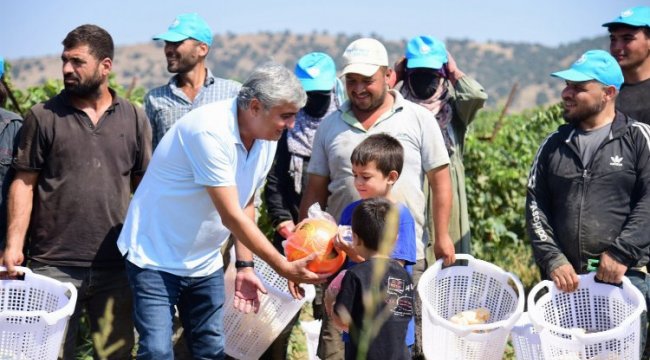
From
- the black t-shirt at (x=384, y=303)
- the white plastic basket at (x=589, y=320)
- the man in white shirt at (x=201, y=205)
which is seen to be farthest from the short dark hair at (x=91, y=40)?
the white plastic basket at (x=589, y=320)

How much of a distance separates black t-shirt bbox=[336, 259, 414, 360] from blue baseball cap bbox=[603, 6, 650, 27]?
8.96 ft

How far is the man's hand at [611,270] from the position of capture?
18.6 feet

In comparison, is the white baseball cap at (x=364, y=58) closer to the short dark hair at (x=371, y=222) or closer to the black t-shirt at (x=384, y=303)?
the short dark hair at (x=371, y=222)

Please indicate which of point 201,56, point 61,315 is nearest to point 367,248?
point 61,315

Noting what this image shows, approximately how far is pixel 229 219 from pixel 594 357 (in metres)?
2.02

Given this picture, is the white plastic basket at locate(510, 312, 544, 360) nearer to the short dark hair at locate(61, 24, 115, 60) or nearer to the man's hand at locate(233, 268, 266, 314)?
the man's hand at locate(233, 268, 266, 314)

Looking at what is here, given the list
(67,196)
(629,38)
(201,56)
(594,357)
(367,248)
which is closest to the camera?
(367,248)

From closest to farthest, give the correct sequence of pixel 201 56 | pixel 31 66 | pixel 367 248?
pixel 367 248, pixel 201 56, pixel 31 66

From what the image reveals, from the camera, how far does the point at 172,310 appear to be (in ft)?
18.2

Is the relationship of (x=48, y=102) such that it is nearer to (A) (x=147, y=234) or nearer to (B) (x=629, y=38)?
(A) (x=147, y=234)

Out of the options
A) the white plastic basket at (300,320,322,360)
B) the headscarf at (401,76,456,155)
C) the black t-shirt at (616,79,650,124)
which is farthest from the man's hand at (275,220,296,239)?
the black t-shirt at (616,79,650,124)

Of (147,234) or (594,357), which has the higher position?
(147,234)

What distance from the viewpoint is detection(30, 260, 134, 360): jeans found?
5703mm

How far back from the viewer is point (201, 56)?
23.5 ft
